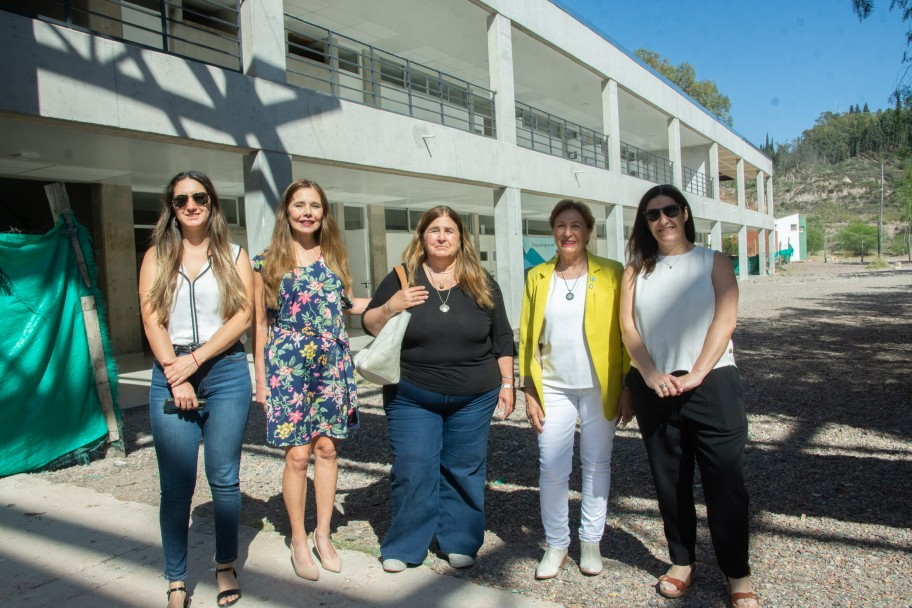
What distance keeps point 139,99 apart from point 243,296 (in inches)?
185

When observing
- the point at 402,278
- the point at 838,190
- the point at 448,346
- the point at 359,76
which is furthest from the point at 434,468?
the point at 838,190

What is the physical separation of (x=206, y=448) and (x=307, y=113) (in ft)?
21.4

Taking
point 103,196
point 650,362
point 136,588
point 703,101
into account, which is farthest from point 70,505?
point 703,101

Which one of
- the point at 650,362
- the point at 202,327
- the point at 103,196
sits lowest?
the point at 650,362

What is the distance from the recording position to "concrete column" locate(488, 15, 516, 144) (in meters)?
12.1

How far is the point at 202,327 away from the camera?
2.86 meters

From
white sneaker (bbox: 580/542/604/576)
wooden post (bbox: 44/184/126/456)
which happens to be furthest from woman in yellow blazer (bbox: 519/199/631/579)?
wooden post (bbox: 44/184/126/456)

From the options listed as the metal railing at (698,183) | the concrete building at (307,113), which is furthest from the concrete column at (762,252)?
the concrete building at (307,113)

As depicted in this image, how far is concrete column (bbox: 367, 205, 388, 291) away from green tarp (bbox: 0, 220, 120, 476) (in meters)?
11.5

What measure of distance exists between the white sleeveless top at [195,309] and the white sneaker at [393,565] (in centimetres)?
134

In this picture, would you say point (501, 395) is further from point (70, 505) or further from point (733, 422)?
point (70, 505)

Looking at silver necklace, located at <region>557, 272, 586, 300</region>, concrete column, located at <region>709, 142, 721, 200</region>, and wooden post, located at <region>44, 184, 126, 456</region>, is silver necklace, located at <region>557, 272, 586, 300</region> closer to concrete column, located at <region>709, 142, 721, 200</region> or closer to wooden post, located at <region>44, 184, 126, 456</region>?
wooden post, located at <region>44, 184, 126, 456</region>

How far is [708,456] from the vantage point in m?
2.70

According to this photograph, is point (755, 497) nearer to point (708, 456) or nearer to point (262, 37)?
point (708, 456)
